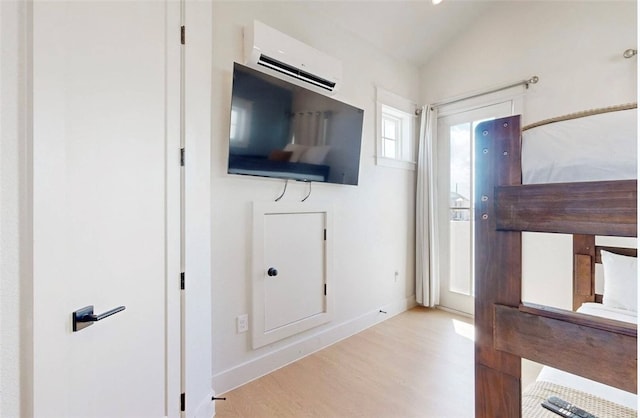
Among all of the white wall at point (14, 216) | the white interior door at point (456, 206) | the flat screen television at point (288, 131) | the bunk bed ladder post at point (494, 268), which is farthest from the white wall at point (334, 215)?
the bunk bed ladder post at point (494, 268)

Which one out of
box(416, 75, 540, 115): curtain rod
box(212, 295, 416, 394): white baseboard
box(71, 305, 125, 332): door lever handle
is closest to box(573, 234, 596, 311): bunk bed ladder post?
box(416, 75, 540, 115): curtain rod

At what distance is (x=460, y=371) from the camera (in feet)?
6.79

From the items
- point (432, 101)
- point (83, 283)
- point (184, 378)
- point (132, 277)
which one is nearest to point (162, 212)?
point (132, 277)

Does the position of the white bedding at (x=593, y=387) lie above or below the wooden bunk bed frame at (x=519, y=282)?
below

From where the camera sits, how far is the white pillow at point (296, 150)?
6.72 feet

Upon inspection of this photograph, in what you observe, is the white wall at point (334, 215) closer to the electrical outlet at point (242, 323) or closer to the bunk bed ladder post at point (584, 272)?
the electrical outlet at point (242, 323)

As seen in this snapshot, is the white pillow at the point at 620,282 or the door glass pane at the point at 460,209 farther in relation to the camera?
the door glass pane at the point at 460,209

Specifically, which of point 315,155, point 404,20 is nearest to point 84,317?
point 315,155

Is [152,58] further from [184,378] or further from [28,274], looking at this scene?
[184,378]

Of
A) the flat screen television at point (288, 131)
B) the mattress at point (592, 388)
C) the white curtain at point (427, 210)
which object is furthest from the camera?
the white curtain at point (427, 210)

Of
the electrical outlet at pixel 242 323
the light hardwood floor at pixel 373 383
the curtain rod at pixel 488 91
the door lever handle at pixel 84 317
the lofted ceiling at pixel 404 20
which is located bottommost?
the light hardwood floor at pixel 373 383

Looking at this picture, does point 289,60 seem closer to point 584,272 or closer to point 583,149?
point 583,149

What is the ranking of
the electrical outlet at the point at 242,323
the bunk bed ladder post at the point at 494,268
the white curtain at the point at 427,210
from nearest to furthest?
the bunk bed ladder post at the point at 494,268 → the electrical outlet at the point at 242,323 → the white curtain at the point at 427,210

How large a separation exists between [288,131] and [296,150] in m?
0.15
